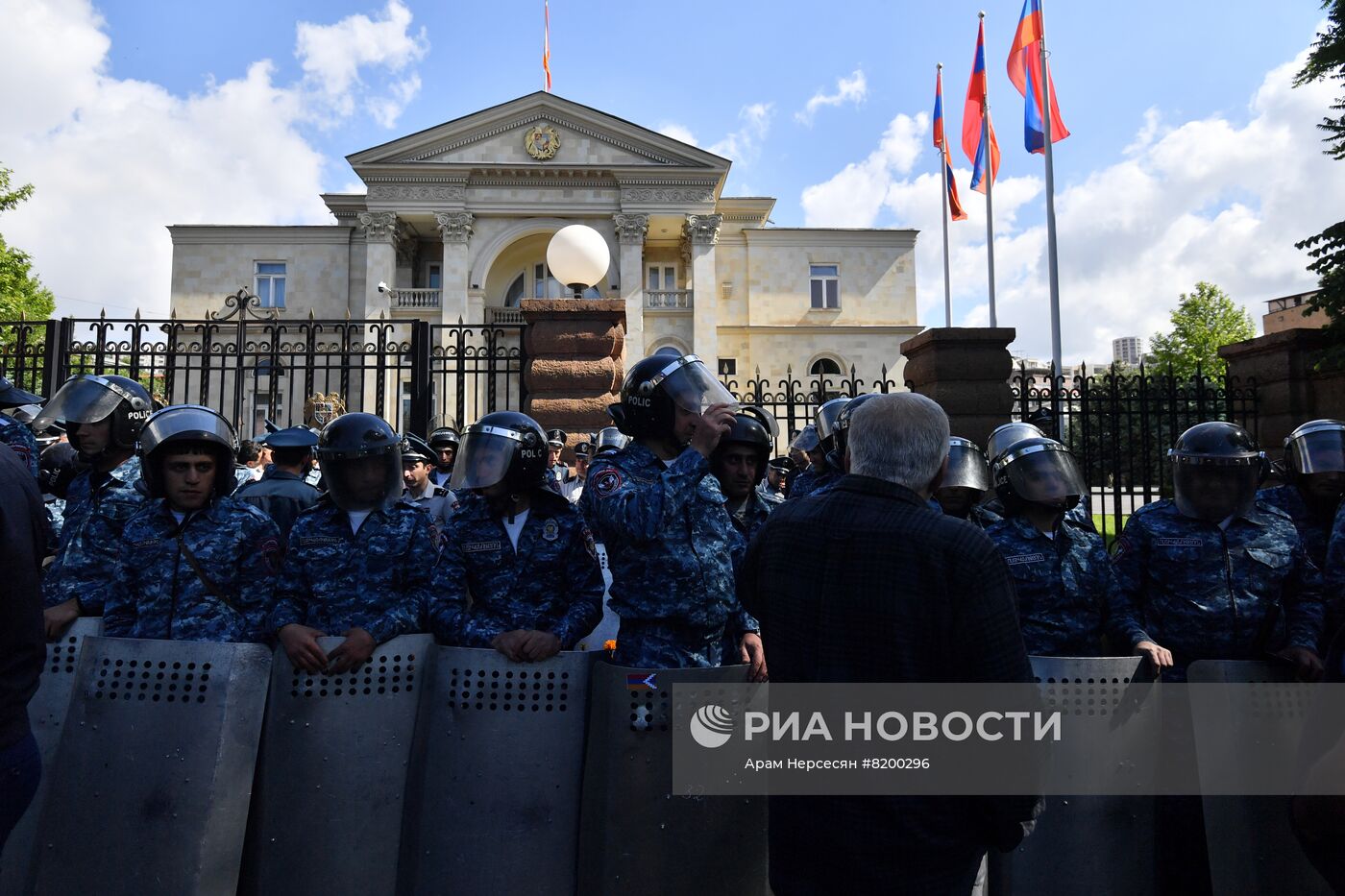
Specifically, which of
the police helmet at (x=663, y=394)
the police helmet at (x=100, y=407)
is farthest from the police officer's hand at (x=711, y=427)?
A: the police helmet at (x=100, y=407)

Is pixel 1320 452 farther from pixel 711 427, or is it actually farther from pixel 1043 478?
pixel 711 427

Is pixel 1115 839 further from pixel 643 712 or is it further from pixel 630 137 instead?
pixel 630 137

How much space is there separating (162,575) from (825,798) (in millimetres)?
2816

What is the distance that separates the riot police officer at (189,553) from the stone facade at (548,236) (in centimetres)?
2865

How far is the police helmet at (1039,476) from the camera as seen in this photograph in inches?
150

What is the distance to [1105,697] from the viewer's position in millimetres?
3215

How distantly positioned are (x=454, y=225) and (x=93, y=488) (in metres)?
30.4

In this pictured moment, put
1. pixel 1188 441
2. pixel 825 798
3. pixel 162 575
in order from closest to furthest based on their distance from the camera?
pixel 825 798
pixel 162 575
pixel 1188 441

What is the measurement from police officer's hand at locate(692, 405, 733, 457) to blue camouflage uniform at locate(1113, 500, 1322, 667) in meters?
2.02

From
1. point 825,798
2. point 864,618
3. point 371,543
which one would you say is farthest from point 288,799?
point 864,618

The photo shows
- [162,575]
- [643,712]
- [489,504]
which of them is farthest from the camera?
[489,504]

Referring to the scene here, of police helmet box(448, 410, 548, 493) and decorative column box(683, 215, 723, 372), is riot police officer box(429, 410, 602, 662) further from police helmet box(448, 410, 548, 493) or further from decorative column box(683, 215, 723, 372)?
decorative column box(683, 215, 723, 372)

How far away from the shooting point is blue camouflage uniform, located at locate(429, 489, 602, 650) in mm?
3477

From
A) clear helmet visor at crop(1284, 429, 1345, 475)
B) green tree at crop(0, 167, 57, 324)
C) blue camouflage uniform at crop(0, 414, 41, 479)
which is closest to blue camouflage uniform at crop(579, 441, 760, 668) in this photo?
blue camouflage uniform at crop(0, 414, 41, 479)
